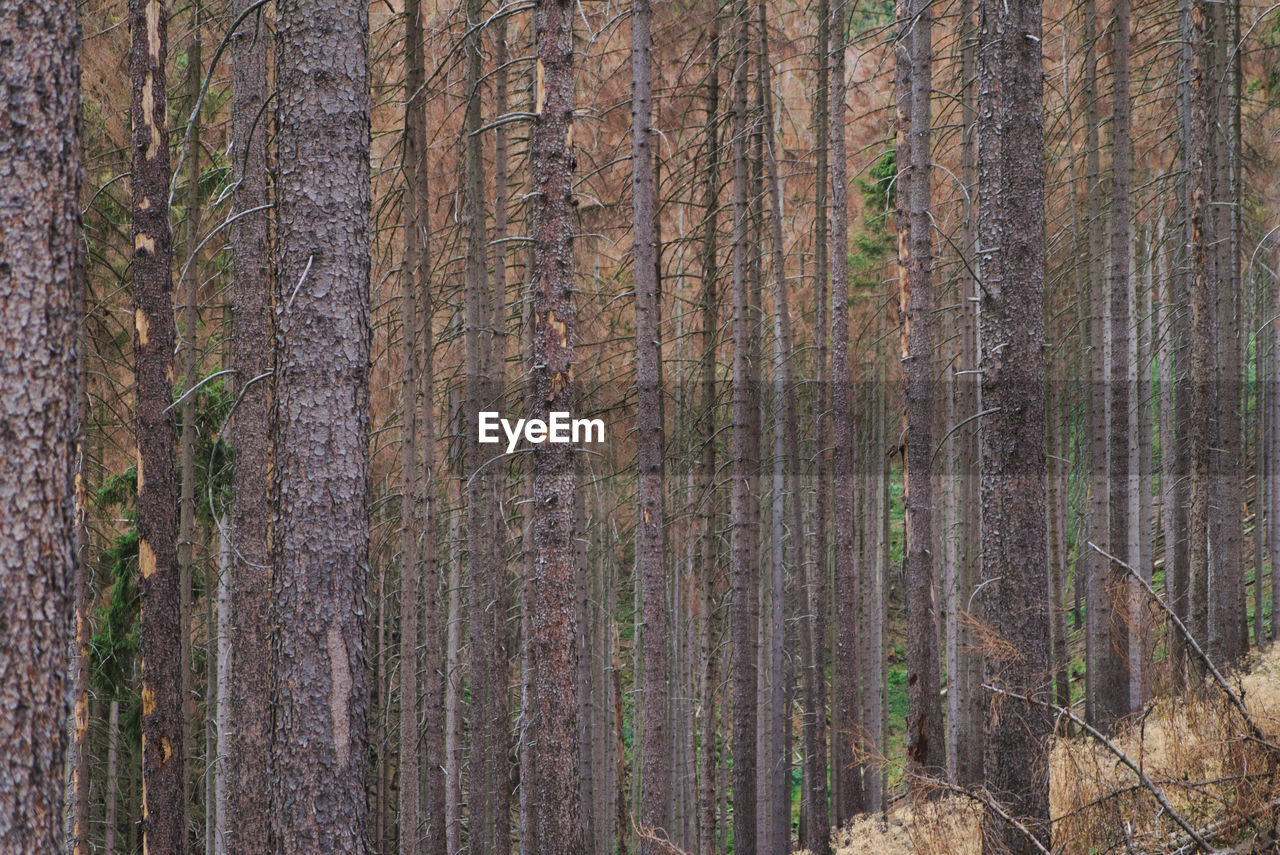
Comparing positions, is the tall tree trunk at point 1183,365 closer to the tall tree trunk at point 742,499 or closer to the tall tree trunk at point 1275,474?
the tall tree trunk at point 1275,474

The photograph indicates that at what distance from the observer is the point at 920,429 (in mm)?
9719

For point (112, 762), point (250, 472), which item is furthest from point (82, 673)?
point (112, 762)

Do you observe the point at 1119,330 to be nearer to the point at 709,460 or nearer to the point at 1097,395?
the point at 1097,395

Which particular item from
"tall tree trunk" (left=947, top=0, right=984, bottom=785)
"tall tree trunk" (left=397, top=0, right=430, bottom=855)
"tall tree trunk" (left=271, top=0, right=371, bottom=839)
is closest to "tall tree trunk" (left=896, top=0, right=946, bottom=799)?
"tall tree trunk" (left=947, top=0, right=984, bottom=785)

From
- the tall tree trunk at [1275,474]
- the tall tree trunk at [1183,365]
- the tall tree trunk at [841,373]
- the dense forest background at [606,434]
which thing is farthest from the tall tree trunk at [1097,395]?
the tall tree trunk at [1275,474]

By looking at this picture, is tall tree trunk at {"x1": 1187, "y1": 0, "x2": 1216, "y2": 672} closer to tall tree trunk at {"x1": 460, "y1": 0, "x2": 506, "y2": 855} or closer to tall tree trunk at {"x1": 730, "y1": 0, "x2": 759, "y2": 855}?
tall tree trunk at {"x1": 730, "y1": 0, "x2": 759, "y2": 855}

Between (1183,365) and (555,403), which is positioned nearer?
(555,403)

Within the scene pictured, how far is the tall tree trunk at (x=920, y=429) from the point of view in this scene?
9562 millimetres

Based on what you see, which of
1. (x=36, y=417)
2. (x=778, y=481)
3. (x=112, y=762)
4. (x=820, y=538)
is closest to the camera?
(x=36, y=417)

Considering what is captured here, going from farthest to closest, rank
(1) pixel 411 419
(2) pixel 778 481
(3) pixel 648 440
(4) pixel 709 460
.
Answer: (2) pixel 778 481
(4) pixel 709 460
(1) pixel 411 419
(3) pixel 648 440

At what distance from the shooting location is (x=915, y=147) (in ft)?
31.6

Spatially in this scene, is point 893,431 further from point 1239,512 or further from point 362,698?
point 362,698

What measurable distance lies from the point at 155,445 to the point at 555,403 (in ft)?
11.5

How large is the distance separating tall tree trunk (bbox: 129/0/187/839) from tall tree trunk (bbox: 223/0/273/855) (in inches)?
19.8
